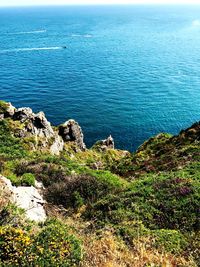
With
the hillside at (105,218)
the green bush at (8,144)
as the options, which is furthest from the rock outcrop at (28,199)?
the green bush at (8,144)

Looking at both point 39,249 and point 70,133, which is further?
point 70,133

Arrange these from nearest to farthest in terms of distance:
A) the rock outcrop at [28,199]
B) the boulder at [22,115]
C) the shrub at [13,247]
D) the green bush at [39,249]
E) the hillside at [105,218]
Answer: the shrub at [13,247], the green bush at [39,249], the hillside at [105,218], the rock outcrop at [28,199], the boulder at [22,115]

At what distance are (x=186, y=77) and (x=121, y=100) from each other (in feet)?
111

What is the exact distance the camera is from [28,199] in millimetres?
20234

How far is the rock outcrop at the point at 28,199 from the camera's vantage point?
18048 mm

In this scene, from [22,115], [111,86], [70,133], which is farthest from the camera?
[111,86]

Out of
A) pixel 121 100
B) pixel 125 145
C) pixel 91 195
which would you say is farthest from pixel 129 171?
pixel 121 100

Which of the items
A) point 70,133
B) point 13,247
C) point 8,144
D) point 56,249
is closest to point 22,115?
point 70,133

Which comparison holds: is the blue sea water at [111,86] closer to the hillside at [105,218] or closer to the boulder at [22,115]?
the boulder at [22,115]

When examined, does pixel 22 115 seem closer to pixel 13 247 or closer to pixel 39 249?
pixel 39 249

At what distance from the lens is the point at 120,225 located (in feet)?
57.2

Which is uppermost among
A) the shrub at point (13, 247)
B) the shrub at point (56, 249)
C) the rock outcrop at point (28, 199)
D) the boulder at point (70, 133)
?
the shrub at point (13, 247)

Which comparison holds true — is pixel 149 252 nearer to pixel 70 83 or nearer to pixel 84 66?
pixel 70 83

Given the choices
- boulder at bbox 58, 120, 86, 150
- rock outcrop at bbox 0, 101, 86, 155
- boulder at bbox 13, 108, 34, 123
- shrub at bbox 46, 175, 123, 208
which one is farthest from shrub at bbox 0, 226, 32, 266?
boulder at bbox 58, 120, 86, 150
